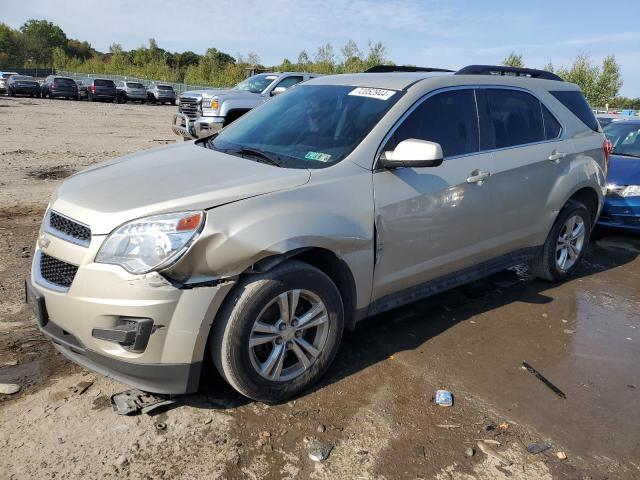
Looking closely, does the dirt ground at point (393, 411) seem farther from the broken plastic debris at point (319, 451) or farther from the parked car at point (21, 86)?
the parked car at point (21, 86)

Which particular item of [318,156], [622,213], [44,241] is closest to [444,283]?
[318,156]

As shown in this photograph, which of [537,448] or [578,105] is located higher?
[578,105]

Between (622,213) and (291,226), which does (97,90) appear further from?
(291,226)

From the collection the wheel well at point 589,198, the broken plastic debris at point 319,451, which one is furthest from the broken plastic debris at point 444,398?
the wheel well at point 589,198

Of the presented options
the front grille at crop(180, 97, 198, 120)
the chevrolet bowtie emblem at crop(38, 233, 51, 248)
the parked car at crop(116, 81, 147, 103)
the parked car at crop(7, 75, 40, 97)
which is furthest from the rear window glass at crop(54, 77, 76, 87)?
the chevrolet bowtie emblem at crop(38, 233, 51, 248)

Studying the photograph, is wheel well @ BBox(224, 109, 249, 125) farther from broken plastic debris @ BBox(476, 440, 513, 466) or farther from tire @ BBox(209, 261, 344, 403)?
broken plastic debris @ BBox(476, 440, 513, 466)

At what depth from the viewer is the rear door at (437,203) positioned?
344cm

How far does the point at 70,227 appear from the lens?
9.36ft

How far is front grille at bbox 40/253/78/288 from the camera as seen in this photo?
275 cm

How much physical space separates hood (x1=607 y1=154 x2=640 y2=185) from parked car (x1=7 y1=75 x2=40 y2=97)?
40693mm

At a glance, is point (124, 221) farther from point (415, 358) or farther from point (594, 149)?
point (594, 149)

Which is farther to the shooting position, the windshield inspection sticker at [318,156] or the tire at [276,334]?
the windshield inspection sticker at [318,156]

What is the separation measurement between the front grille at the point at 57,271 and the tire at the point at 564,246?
12.9 ft

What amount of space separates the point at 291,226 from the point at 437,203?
124cm
